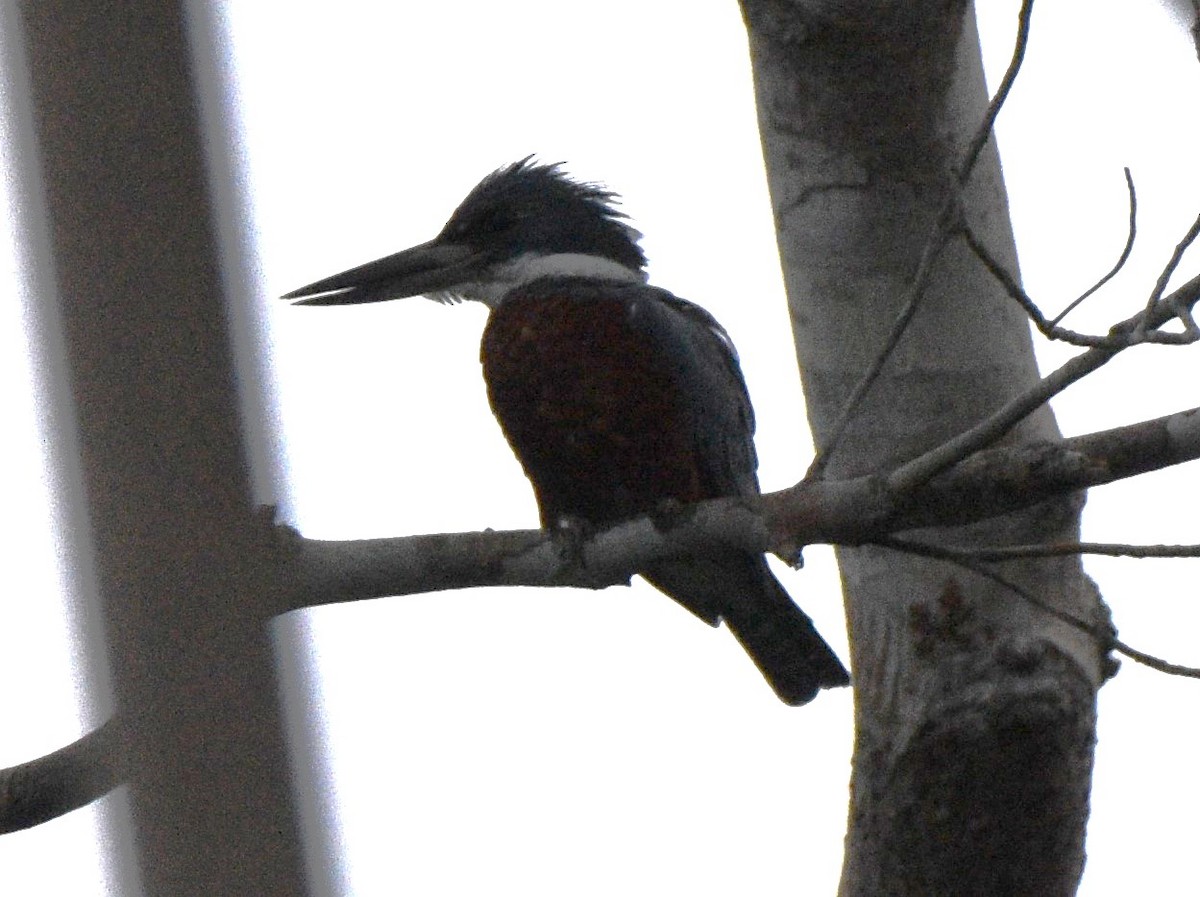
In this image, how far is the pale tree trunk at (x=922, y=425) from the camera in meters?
3.12

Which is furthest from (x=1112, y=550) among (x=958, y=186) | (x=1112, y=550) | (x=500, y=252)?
(x=500, y=252)

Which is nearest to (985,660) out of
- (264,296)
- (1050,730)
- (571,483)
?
(1050,730)

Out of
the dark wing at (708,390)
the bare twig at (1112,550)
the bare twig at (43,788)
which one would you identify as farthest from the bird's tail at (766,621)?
the bare twig at (43,788)

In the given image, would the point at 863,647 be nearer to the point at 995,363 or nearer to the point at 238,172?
the point at 995,363

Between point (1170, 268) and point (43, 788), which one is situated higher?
point (1170, 268)

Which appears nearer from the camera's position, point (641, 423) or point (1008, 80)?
point (1008, 80)

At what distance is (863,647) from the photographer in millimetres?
3430

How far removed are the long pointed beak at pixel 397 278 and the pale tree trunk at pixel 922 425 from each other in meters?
1.71

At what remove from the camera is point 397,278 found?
A: 4.91m

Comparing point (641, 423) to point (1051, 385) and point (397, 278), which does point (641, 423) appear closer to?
point (397, 278)

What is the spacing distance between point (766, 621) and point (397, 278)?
5.41 feet

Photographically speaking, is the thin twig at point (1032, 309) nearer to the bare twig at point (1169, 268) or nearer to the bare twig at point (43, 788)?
the bare twig at point (1169, 268)

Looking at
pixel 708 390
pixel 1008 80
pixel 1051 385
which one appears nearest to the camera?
pixel 1051 385

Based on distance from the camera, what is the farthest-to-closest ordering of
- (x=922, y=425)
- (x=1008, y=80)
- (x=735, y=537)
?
(x=922, y=425), (x=735, y=537), (x=1008, y=80)
